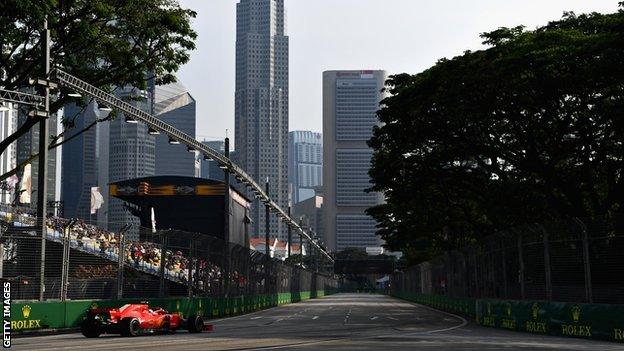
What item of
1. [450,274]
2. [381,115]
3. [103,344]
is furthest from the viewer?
[450,274]

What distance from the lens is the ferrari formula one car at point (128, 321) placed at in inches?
861

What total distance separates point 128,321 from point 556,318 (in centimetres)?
1224

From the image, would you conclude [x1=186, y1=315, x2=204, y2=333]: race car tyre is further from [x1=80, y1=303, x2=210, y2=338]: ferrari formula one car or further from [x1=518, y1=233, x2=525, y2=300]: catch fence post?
[x1=518, y1=233, x2=525, y2=300]: catch fence post

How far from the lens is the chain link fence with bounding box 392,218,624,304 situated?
21312 millimetres

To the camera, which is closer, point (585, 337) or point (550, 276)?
point (585, 337)

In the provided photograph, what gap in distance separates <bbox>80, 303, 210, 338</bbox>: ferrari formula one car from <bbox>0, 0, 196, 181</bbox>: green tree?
33.9 ft

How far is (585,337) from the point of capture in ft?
72.8

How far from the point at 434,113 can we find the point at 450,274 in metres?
14.5

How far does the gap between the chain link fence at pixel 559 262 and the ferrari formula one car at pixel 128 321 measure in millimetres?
10981

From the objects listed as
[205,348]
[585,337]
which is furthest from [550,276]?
A: [205,348]

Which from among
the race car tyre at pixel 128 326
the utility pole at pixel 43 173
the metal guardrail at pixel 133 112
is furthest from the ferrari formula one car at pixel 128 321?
the metal guardrail at pixel 133 112

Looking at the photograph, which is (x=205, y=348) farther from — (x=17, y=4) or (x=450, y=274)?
(x=450, y=274)

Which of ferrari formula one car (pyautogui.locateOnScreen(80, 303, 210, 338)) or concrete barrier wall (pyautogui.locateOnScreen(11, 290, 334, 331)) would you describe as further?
concrete barrier wall (pyautogui.locateOnScreen(11, 290, 334, 331))

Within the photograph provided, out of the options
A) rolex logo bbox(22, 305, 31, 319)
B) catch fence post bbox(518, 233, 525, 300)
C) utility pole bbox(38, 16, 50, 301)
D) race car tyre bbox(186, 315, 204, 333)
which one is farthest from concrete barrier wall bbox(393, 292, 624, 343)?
rolex logo bbox(22, 305, 31, 319)
